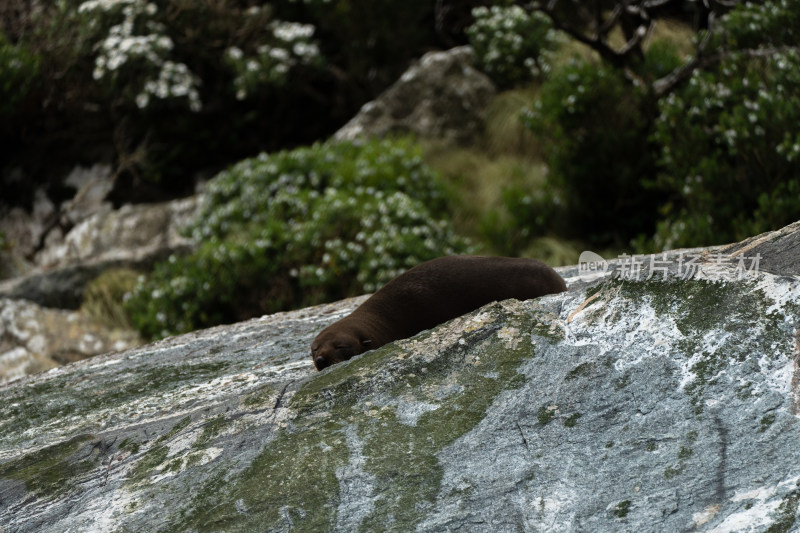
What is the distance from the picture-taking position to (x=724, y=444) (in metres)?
2.24

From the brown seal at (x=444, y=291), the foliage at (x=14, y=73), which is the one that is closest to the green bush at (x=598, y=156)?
the brown seal at (x=444, y=291)

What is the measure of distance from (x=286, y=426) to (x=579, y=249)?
6400 mm

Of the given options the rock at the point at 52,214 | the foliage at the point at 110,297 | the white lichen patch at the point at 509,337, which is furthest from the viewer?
the rock at the point at 52,214

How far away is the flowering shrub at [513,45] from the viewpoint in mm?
11492

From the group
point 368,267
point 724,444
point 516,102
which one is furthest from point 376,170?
point 724,444

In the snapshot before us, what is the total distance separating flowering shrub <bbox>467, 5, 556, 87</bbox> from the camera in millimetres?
11492

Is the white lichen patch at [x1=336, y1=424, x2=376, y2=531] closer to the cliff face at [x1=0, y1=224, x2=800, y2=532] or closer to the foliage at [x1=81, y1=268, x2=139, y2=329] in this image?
the cliff face at [x1=0, y1=224, x2=800, y2=532]

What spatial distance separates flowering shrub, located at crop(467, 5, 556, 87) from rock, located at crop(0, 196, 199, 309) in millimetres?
4168

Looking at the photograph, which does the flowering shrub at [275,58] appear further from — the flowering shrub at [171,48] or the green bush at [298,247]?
the green bush at [298,247]

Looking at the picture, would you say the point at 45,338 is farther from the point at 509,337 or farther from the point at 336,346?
the point at 509,337

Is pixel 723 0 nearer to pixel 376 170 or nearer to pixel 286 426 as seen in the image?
pixel 376 170

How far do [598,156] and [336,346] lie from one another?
5.96 m

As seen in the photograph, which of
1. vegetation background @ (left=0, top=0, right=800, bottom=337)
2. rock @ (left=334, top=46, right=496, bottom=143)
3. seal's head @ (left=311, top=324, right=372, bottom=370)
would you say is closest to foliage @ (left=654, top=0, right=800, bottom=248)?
vegetation background @ (left=0, top=0, right=800, bottom=337)

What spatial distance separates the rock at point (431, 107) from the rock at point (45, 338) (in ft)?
12.2
